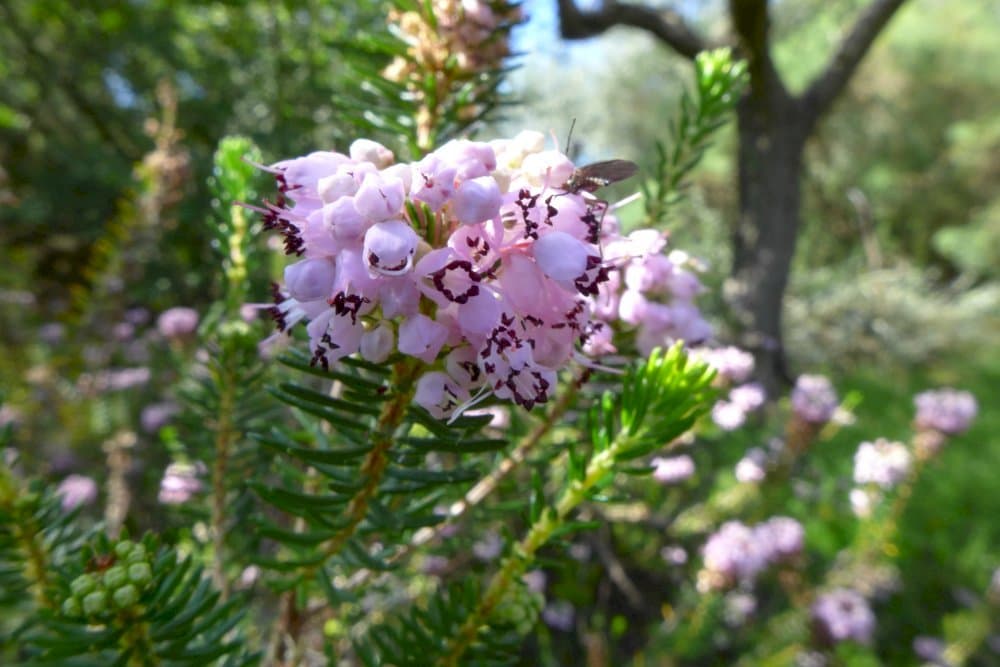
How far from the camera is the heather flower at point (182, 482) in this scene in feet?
2.48

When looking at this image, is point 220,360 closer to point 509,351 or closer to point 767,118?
point 509,351

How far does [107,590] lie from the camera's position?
418mm

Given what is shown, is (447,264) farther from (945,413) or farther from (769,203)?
(769,203)

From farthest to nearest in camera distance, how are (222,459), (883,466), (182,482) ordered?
1. (883,466)
2. (182,482)
3. (222,459)

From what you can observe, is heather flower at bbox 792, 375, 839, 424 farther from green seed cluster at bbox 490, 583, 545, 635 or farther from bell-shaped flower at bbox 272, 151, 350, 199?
bell-shaped flower at bbox 272, 151, 350, 199

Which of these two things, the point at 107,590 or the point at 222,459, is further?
the point at 222,459

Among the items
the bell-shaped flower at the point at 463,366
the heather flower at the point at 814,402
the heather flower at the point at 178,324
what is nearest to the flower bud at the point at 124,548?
the bell-shaped flower at the point at 463,366

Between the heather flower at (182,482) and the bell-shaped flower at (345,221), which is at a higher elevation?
the bell-shaped flower at (345,221)

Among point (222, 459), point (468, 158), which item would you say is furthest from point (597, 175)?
point (222, 459)

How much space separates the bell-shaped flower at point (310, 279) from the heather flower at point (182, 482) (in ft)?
1.35

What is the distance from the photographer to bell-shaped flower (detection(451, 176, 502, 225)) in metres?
0.39

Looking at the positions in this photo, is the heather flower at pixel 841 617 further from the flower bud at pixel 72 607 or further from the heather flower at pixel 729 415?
the flower bud at pixel 72 607

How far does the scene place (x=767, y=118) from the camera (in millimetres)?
3553

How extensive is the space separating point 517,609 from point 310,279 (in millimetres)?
351
